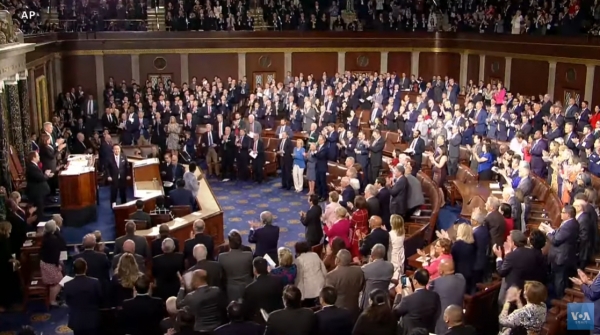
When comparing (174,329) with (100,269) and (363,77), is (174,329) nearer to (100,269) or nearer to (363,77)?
(100,269)

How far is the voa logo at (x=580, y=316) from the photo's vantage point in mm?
7465

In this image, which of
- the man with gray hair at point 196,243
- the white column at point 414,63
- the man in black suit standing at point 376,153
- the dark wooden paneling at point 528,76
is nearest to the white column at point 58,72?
the man in black suit standing at point 376,153

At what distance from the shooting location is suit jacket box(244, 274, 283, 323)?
729 cm

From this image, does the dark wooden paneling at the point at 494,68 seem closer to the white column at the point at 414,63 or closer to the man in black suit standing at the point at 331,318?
the white column at the point at 414,63

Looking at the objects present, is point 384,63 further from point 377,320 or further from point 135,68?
point 377,320

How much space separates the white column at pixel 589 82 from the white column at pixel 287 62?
12088 mm

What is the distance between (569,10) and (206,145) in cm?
1270

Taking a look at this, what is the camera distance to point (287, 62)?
92.3 feet

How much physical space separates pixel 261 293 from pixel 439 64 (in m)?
23.2

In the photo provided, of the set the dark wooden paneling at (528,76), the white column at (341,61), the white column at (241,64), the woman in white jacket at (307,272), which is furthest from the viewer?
the white column at (341,61)

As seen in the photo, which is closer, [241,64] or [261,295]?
[261,295]

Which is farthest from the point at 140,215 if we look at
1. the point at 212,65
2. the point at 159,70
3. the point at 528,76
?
the point at 212,65

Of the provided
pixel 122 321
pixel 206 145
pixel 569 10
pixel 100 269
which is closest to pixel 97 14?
pixel 206 145

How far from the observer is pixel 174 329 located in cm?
661
